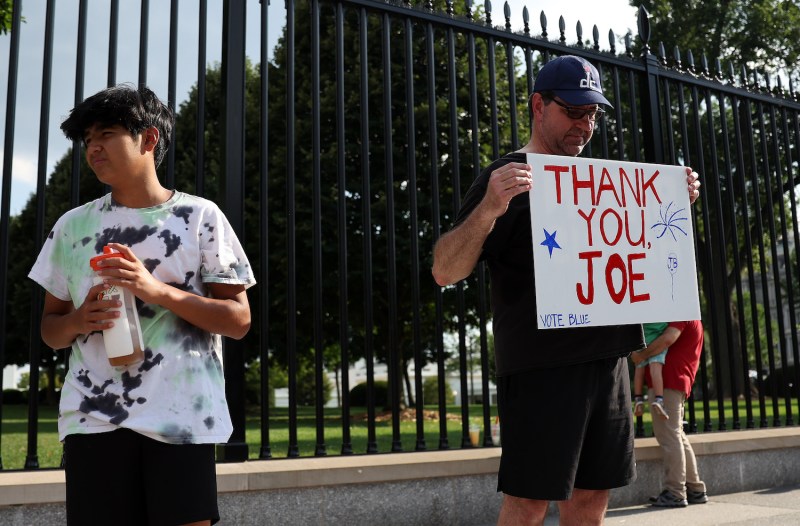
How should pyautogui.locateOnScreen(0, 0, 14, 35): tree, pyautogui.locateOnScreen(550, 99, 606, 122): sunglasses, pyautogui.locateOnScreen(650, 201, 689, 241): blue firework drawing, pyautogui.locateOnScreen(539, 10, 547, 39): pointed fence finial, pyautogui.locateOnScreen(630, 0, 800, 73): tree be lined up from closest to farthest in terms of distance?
1. pyautogui.locateOnScreen(550, 99, 606, 122): sunglasses
2. pyautogui.locateOnScreen(650, 201, 689, 241): blue firework drawing
3. pyautogui.locateOnScreen(539, 10, 547, 39): pointed fence finial
4. pyautogui.locateOnScreen(0, 0, 14, 35): tree
5. pyautogui.locateOnScreen(630, 0, 800, 73): tree

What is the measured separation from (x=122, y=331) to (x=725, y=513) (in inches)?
169

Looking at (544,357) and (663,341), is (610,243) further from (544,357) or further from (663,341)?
(663,341)

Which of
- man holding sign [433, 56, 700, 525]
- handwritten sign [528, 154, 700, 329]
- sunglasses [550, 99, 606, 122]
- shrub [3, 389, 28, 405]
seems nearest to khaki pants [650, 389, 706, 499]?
handwritten sign [528, 154, 700, 329]

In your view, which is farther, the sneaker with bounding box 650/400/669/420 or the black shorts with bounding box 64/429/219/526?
the sneaker with bounding box 650/400/669/420

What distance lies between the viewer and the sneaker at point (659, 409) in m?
5.23

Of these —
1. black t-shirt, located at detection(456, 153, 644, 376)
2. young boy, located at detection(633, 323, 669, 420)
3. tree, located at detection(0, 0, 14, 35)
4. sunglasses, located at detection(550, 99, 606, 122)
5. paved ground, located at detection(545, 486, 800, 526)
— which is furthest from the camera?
tree, located at detection(0, 0, 14, 35)

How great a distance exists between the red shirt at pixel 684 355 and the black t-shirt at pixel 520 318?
9.59 feet

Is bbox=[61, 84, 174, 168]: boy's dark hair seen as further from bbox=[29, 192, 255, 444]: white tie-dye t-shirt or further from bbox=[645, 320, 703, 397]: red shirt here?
bbox=[645, 320, 703, 397]: red shirt

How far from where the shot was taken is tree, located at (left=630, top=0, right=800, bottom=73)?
2203 centimetres

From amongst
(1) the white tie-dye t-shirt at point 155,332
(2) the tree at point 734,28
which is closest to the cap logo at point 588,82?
(1) the white tie-dye t-shirt at point 155,332

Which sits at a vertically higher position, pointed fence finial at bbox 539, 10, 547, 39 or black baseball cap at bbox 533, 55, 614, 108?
pointed fence finial at bbox 539, 10, 547, 39

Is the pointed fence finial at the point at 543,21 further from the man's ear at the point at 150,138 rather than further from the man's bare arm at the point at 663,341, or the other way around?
the man's ear at the point at 150,138

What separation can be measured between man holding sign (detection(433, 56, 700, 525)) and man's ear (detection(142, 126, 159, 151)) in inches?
35.0

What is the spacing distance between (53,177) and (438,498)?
2461 centimetres
